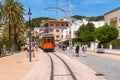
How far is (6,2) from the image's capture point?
67875 millimetres

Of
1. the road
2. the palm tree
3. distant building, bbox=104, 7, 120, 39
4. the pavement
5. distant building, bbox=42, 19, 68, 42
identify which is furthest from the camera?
distant building, bbox=42, 19, 68, 42

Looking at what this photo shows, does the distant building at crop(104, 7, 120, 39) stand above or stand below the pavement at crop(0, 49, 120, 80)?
above

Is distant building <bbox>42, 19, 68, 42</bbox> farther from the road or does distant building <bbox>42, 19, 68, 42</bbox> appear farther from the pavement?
the pavement

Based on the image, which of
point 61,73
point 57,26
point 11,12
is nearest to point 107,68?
point 61,73

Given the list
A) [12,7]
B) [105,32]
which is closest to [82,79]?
[105,32]

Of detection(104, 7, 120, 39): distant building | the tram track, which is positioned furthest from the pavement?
detection(104, 7, 120, 39): distant building

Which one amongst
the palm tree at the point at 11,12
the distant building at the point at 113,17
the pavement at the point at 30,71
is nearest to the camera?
the pavement at the point at 30,71

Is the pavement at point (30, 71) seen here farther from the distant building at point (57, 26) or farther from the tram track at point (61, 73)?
the distant building at point (57, 26)

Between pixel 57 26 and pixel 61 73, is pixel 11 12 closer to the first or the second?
pixel 61 73

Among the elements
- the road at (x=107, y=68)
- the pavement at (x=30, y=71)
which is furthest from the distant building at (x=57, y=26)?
the pavement at (x=30, y=71)

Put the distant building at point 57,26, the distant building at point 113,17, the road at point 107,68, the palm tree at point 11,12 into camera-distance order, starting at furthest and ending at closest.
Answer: the distant building at point 57,26, the distant building at point 113,17, the palm tree at point 11,12, the road at point 107,68

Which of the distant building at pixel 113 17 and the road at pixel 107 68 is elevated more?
the distant building at pixel 113 17

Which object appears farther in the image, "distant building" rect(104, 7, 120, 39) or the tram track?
"distant building" rect(104, 7, 120, 39)

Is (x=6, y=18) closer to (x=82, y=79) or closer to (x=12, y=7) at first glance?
(x=12, y=7)
